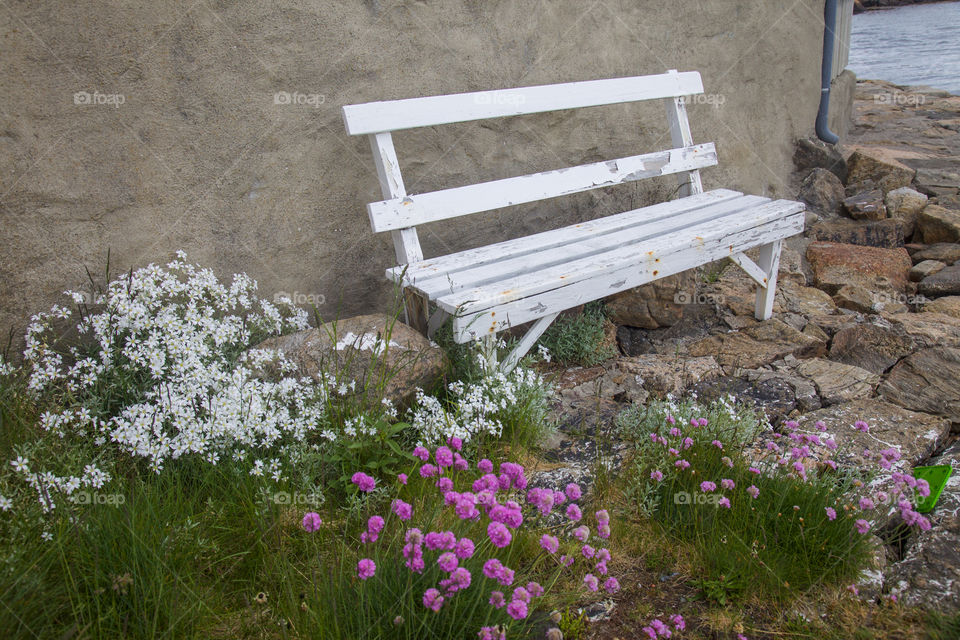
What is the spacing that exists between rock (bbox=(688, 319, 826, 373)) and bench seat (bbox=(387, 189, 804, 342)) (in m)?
0.50

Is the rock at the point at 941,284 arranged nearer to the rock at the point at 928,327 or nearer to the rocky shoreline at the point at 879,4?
the rock at the point at 928,327

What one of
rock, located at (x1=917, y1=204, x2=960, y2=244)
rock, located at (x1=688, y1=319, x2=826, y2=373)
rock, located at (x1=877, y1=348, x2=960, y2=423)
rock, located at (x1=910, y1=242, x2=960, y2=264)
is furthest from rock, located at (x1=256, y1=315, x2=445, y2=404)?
rock, located at (x1=917, y1=204, x2=960, y2=244)

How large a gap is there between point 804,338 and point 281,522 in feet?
9.28

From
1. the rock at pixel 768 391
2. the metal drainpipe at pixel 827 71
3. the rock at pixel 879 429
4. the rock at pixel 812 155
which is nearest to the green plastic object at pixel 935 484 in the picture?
the rock at pixel 879 429

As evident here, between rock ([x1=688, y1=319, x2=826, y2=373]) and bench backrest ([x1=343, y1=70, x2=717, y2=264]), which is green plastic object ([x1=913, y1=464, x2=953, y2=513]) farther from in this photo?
bench backrest ([x1=343, y1=70, x2=717, y2=264])

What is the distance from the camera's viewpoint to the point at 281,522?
2.11m

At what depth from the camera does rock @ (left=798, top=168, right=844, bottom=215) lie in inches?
221

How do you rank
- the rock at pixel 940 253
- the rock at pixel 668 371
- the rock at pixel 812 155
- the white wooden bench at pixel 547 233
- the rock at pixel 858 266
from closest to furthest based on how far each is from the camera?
the white wooden bench at pixel 547 233 < the rock at pixel 668 371 < the rock at pixel 858 266 < the rock at pixel 940 253 < the rock at pixel 812 155

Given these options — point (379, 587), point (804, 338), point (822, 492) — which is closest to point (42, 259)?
point (379, 587)

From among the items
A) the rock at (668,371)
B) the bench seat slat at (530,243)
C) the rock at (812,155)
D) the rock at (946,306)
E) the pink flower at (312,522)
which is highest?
the bench seat slat at (530,243)

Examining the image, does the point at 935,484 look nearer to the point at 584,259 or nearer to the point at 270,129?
the point at 584,259

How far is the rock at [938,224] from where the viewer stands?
487cm

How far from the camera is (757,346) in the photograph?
364 centimetres

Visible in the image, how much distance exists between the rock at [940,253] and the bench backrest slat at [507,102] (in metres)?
2.08
